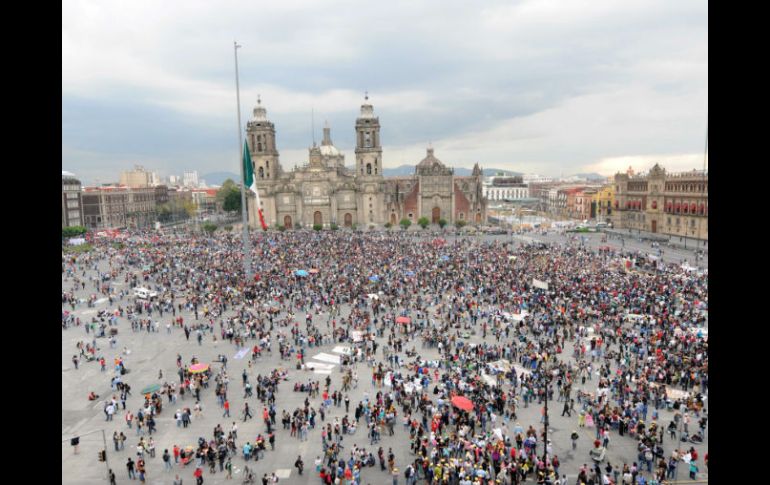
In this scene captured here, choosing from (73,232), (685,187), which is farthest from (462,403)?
(73,232)

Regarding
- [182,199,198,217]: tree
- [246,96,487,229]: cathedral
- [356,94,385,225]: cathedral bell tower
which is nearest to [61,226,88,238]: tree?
[246,96,487,229]: cathedral

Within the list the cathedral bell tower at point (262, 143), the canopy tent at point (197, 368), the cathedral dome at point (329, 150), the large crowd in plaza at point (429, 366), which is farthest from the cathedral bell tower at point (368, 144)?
the canopy tent at point (197, 368)

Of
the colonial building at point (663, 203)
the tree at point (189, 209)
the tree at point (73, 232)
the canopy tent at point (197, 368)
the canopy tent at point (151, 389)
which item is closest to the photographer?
the canopy tent at point (151, 389)

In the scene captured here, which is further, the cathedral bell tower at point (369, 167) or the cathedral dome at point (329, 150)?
the cathedral dome at point (329, 150)

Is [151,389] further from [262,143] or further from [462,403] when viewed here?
[262,143]

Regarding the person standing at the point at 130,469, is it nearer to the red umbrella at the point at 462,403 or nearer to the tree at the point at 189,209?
the red umbrella at the point at 462,403

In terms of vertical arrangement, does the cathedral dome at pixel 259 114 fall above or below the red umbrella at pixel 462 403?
above
